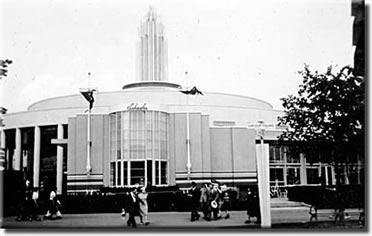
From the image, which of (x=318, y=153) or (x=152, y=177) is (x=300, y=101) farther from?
(x=152, y=177)

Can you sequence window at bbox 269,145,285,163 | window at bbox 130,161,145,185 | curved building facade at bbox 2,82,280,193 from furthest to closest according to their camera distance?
1. window at bbox 269,145,285,163
2. curved building facade at bbox 2,82,280,193
3. window at bbox 130,161,145,185

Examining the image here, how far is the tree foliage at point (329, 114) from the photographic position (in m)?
14.8

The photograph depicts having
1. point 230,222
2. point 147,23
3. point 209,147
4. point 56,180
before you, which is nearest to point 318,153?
point 230,222

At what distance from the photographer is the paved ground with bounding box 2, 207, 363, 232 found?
12056mm

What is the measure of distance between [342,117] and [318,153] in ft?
8.87

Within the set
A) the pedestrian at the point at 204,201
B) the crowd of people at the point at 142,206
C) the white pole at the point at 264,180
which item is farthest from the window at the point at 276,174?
the white pole at the point at 264,180

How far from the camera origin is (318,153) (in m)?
17.8

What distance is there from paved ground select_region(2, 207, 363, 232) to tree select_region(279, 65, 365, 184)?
214cm

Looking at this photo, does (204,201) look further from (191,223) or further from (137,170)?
(137,170)

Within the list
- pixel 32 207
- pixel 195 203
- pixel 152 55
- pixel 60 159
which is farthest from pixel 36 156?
pixel 195 203

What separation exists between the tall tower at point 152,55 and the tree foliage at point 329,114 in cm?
1555

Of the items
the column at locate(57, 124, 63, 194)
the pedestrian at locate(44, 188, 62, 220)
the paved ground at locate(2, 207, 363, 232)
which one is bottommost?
the paved ground at locate(2, 207, 363, 232)

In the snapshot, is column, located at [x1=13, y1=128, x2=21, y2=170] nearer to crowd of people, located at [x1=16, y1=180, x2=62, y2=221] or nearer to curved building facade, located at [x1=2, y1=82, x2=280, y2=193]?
curved building facade, located at [x1=2, y1=82, x2=280, y2=193]

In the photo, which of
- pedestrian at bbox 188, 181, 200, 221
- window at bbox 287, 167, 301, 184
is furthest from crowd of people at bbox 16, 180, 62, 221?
window at bbox 287, 167, 301, 184
